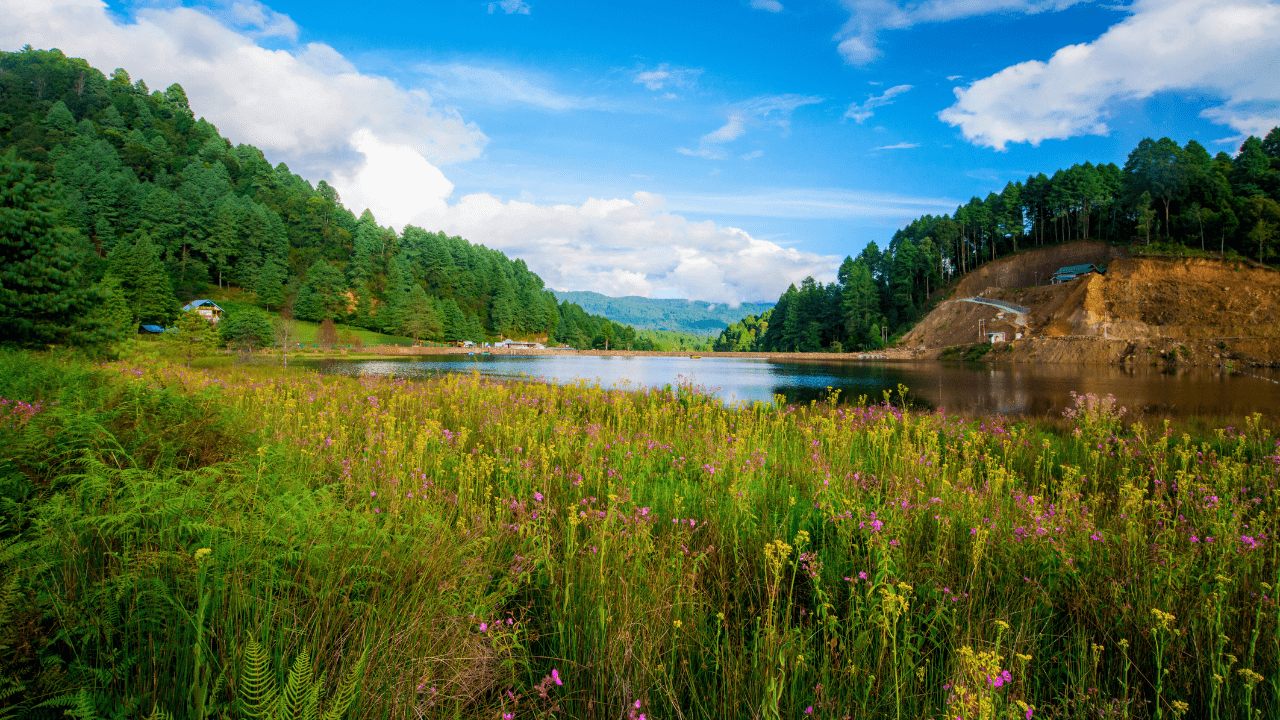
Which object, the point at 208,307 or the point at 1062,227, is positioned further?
the point at 1062,227

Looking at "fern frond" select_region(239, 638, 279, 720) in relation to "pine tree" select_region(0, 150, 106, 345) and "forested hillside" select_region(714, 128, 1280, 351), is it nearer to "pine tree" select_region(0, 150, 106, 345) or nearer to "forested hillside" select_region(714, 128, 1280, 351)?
"pine tree" select_region(0, 150, 106, 345)

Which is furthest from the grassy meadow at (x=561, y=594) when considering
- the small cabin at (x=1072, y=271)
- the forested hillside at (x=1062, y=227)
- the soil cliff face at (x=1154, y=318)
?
the small cabin at (x=1072, y=271)

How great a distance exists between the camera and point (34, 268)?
12.5 m

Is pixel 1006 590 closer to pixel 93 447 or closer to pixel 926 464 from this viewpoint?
pixel 926 464

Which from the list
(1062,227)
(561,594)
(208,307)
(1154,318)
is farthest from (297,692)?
(1062,227)

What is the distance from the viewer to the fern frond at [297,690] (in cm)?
140

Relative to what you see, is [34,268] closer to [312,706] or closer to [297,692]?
[297,692]

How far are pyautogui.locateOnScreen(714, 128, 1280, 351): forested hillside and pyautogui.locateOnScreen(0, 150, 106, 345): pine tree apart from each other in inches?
3213

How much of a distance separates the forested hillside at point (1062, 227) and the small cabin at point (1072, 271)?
537 centimetres

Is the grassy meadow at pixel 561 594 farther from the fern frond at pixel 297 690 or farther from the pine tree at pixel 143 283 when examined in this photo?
the pine tree at pixel 143 283

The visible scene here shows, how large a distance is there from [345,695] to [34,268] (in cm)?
1842

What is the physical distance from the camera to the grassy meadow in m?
1.71

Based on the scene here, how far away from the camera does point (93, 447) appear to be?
2.96 m

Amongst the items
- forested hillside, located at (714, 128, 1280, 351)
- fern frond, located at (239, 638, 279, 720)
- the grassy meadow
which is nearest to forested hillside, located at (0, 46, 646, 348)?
forested hillside, located at (714, 128, 1280, 351)
